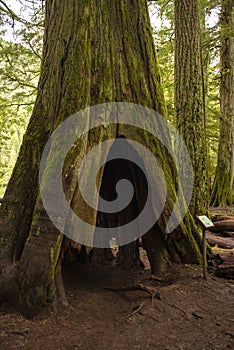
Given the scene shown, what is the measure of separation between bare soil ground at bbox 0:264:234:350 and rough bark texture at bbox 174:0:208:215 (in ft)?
8.64

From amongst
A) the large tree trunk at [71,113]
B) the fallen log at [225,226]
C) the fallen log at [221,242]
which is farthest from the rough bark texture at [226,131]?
the large tree trunk at [71,113]

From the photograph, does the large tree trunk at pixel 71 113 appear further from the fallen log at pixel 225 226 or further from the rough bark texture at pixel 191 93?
the fallen log at pixel 225 226

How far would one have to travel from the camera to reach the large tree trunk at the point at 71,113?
378 centimetres

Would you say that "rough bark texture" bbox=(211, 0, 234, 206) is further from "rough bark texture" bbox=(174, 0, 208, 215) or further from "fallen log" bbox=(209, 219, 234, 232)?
"rough bark texture" bbox=(174, 0, 208, 215)

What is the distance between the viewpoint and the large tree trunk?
378 cm

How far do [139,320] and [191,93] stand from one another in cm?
507

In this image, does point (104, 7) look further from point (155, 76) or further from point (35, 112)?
point (35, 112)

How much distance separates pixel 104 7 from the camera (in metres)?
4.96

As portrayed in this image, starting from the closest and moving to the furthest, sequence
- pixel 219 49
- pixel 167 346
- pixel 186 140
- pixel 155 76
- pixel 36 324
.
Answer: pixel 167 346, pixel 36 324, pixel 155 76, pixel 186 140, pixel 219 49

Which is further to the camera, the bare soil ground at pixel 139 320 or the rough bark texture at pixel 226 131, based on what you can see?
the rough bark texture at pixel 226 131

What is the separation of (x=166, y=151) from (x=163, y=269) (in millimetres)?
1681

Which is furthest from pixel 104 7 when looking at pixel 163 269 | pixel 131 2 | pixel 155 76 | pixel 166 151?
pixel 163 269

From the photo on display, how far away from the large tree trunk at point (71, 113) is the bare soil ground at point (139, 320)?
29 centimetres

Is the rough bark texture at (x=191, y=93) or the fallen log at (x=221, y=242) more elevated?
the rough bark texture at (x=191, y=93)
